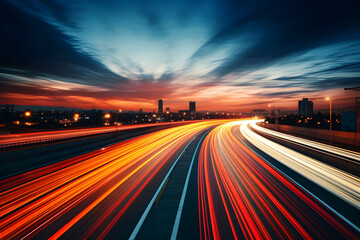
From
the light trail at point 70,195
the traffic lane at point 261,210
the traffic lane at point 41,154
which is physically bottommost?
the traffic lane at point 261,210

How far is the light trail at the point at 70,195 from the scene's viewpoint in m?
7.47

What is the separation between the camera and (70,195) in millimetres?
10148

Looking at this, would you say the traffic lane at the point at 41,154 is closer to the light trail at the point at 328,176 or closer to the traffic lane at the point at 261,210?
the traffic lane at the point at 261,210

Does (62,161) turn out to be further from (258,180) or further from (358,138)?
(358,138)

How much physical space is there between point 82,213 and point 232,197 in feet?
30.0

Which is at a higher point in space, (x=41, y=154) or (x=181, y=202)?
(x=41, y=154)

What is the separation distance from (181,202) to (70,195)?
7.65 m

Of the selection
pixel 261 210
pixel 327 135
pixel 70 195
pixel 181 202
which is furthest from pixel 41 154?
pixel 327 135

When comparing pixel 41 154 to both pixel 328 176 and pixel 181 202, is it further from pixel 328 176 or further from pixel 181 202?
pixel 328 176

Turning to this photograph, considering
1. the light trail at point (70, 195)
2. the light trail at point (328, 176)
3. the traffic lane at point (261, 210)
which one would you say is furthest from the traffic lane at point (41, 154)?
the light trail at point (328, 176)

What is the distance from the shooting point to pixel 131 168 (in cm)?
1534

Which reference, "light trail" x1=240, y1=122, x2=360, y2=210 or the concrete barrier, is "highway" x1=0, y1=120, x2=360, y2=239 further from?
the concrete barrier

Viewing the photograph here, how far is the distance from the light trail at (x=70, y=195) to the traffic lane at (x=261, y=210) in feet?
16.5

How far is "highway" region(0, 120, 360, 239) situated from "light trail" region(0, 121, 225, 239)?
0.17 ft
